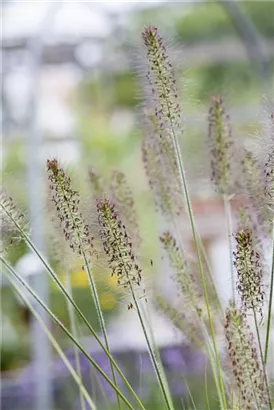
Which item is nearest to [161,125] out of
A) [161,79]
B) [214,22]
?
[161,79]

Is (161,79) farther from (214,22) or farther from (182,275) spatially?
(214,22)

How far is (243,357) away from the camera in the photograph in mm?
632

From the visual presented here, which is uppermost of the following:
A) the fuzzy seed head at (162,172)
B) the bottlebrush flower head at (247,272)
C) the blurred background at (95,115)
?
the blurred background at (95,115)

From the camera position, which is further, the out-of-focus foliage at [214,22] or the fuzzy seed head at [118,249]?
the out-of-focus foliage at [214,22]

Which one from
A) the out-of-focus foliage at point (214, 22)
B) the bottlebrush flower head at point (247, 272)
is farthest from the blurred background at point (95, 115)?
the bottlebrush flower head at point (247, 272)

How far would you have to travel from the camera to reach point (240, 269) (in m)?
0.59

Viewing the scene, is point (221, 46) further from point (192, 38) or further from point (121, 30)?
point (121, 30)

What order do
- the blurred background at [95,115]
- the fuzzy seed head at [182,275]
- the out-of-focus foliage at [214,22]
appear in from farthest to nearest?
the out-of-focus foliage at [214,22]
the blurred background at [95,115]
the fuzzy seed head at [182,275]

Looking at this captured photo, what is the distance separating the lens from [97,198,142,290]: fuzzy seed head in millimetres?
588

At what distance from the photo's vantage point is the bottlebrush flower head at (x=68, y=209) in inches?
23.2

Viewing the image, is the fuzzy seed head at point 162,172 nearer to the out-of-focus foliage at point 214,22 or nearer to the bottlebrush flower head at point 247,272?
the bottlebrush flower head at point 247,272

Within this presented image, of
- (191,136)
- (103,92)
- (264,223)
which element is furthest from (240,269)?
(103,92)

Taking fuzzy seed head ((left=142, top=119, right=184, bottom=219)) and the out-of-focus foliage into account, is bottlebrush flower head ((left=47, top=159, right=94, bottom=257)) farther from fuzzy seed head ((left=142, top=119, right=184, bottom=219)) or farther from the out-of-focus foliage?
the out-of-focus foliage

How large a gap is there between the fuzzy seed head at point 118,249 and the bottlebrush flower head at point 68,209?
0.02m
